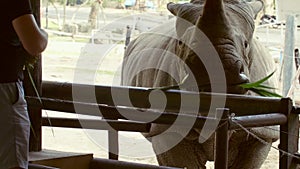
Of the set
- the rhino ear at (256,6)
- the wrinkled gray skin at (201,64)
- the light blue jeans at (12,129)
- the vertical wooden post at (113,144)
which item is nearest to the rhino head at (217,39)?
the wrinkled gray skin at (201,64)

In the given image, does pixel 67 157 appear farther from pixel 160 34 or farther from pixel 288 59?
pixel 288 59

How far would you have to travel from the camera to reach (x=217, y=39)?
11.1 feet

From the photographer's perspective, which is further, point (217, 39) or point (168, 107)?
point (217, 39)

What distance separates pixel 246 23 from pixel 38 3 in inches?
70.0

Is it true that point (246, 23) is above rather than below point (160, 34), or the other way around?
above

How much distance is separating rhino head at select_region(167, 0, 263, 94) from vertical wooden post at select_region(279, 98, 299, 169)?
68 centimetres

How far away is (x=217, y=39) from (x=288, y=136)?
1051 millimetres

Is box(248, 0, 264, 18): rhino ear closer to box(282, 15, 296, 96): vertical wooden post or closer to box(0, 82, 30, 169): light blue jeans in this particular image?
box(282, 15, 296, 96): vertical wooden post

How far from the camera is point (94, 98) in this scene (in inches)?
95.2

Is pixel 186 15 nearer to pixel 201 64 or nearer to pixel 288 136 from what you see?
pixel 201 64

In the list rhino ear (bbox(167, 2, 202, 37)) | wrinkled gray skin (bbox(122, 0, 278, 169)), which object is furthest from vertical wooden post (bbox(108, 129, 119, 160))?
rhino ear (bbox(167, 2, 202, 37))

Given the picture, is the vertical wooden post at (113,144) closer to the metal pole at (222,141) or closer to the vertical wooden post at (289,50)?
the metal pole at (222,141)

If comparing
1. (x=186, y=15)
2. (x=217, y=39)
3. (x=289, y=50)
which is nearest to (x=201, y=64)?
(x=217, y=39)

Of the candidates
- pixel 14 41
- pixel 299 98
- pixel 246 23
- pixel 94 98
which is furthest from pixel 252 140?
pixel 299 98
